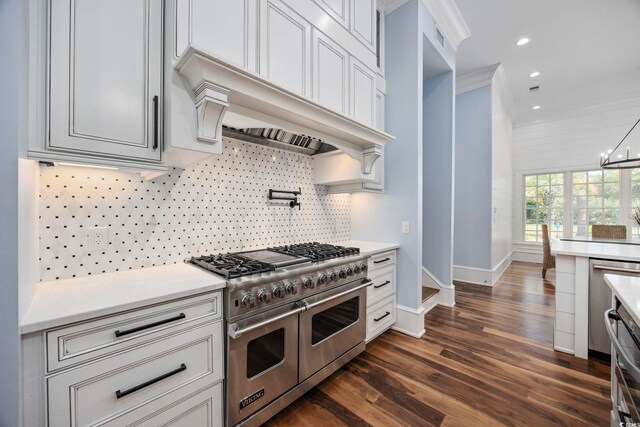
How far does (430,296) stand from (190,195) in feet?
9.81

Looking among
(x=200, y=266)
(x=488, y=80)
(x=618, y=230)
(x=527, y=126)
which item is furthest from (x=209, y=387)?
(x=527, y=126)

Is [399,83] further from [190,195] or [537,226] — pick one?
[537,226]

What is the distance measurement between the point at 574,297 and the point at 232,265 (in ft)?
9.68

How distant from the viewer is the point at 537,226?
659 centimetres

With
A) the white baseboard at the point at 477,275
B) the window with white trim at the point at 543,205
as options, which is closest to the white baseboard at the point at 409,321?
the white baseboard at the point at 477,275

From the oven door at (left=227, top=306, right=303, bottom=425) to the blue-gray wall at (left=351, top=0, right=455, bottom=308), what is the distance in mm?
1571

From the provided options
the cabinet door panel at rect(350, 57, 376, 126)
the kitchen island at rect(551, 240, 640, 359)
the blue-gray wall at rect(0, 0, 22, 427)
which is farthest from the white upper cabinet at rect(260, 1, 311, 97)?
the kitchen island at rect(551, 240, 640, 359)

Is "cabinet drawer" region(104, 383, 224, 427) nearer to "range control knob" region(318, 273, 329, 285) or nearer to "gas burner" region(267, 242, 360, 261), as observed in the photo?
"range control knob" region(318, 273, 329, 285)

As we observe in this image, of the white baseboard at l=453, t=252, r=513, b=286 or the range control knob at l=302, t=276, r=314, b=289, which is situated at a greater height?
the range control knob at l=302, t=276, r=314, b=289

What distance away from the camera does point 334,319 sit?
1967mm

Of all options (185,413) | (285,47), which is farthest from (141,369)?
(285,47)

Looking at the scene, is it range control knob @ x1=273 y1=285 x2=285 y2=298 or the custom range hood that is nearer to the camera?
the custom range hood

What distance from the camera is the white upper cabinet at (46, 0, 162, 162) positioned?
106 cm

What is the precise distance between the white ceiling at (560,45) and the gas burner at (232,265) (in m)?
3.76
